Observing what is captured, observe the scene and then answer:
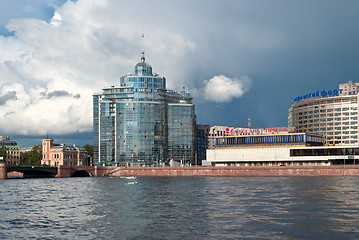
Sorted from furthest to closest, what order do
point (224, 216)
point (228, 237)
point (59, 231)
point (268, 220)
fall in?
Result: 1. point (224, 216)
2. point (268, 220)
3. point (59, 231)
4. point (228, 237)

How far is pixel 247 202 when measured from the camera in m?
80.0

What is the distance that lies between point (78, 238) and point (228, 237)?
53.5 feet

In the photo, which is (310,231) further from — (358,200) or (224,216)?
(358,200)

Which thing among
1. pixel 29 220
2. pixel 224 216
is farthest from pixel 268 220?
pixel 29 220

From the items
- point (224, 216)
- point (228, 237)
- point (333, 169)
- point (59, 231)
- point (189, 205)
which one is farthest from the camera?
point (333, 169)

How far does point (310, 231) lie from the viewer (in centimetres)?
5328

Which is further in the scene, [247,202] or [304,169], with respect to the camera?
[304,169]

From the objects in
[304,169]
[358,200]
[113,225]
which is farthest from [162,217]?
[304,169]

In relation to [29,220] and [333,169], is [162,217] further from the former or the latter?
[333,169]

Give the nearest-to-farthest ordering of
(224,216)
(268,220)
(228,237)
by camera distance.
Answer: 1. (228,237)
2. (268,220)
3. (224,216)

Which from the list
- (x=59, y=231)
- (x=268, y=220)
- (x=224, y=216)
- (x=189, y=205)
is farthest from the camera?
(x=189, y=205)

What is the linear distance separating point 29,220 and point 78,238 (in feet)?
56.0

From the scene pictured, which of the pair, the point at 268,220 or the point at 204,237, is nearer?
the point at 204,237

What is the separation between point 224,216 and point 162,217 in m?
8.58
